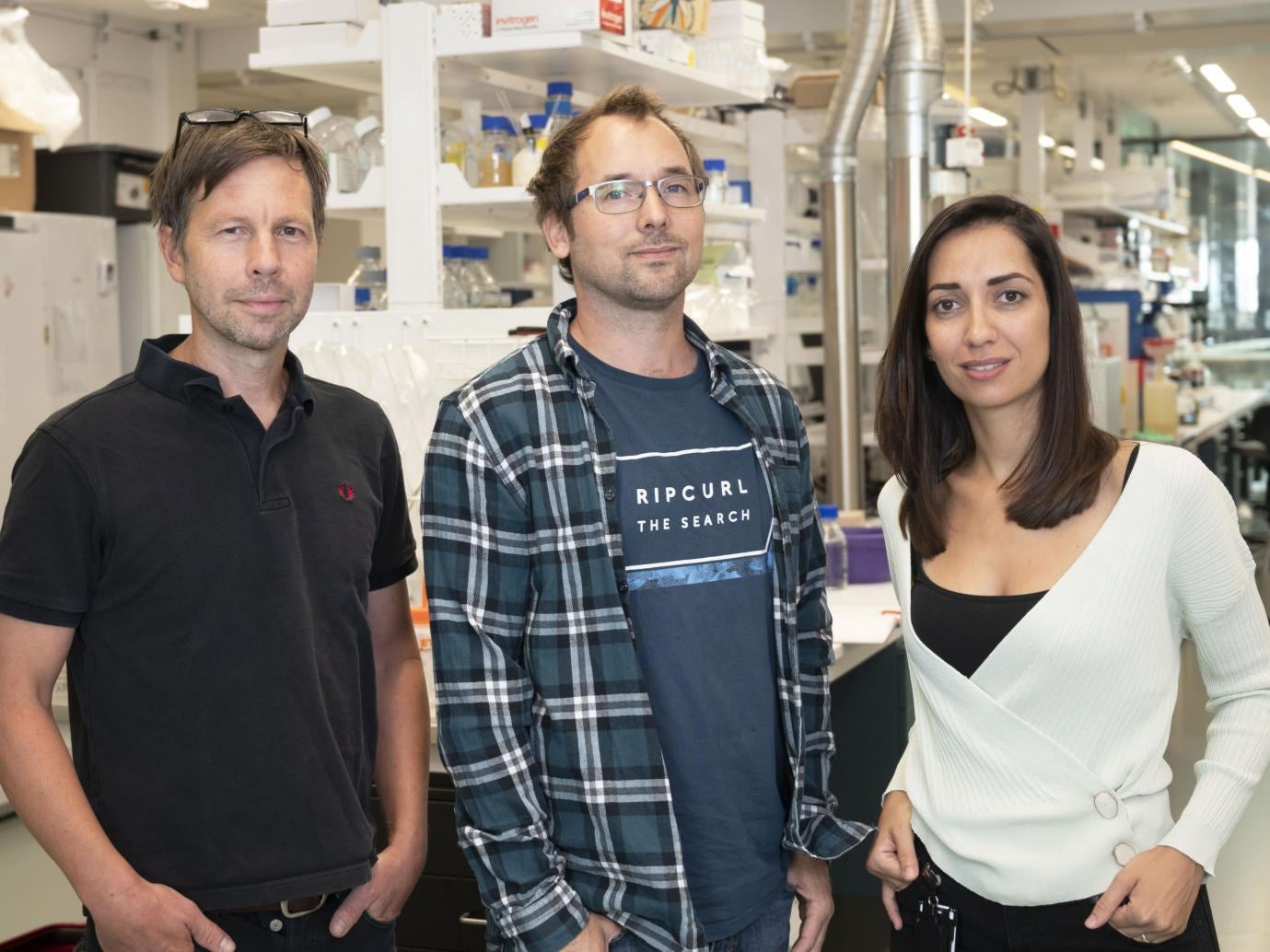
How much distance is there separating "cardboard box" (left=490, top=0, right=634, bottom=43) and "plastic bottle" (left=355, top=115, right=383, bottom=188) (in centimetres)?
50

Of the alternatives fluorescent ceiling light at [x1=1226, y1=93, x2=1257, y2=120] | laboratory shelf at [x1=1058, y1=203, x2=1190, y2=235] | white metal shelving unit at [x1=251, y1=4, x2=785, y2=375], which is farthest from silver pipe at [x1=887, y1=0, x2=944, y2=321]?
fluorescent ceiling light at [x1=1226, y1=93, x2=1257, y2=120]

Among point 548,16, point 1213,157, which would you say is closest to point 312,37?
point 548,16

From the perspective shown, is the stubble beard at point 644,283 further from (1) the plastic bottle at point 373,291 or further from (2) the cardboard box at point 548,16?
(1) the plastic bottle at point 373,291

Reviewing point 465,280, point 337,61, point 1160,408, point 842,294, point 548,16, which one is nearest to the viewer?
point 548,16

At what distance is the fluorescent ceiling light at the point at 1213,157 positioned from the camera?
16.7 metres

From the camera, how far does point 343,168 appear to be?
3727 mm

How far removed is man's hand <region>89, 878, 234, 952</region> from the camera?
1517 millimetres

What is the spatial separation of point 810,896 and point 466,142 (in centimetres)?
238

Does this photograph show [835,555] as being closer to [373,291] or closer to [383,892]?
[373,291]

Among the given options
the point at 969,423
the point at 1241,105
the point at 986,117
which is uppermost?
the point at 1241,105

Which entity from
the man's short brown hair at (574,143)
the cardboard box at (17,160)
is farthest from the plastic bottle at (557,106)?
the cardboard box at (17,160)

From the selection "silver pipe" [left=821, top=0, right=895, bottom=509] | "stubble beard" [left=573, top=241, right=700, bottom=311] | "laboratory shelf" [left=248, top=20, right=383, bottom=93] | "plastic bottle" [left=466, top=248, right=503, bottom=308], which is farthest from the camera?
"silver pipe" [left=821, top=0, right=895, bottom=509]

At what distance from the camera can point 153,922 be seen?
152cm

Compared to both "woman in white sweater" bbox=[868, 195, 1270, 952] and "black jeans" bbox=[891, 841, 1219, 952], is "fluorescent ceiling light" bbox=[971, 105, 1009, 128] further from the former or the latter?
"black jeans" bbox=[891, 841, 1219, 952]
